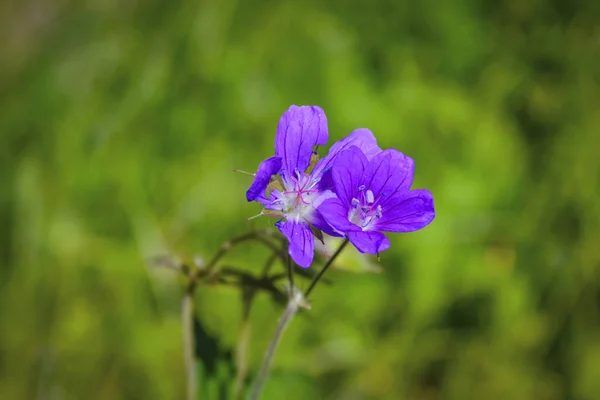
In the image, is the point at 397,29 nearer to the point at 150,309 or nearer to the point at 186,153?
the point at 186,153

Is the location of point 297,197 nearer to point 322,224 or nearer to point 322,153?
point 322,224

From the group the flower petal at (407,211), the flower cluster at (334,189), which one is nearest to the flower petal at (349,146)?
the flower cluster at (334,189)

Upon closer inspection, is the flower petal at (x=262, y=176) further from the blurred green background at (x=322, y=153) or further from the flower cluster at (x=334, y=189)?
the blurred green background at (x=322, y=153)

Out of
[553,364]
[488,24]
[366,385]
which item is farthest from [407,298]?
[488,24]

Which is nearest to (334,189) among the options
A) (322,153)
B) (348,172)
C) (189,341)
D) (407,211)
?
(348,172)

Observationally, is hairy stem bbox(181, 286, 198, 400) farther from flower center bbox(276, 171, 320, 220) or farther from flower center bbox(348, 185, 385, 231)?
flower center bbox(348, 185, 385, 231)
